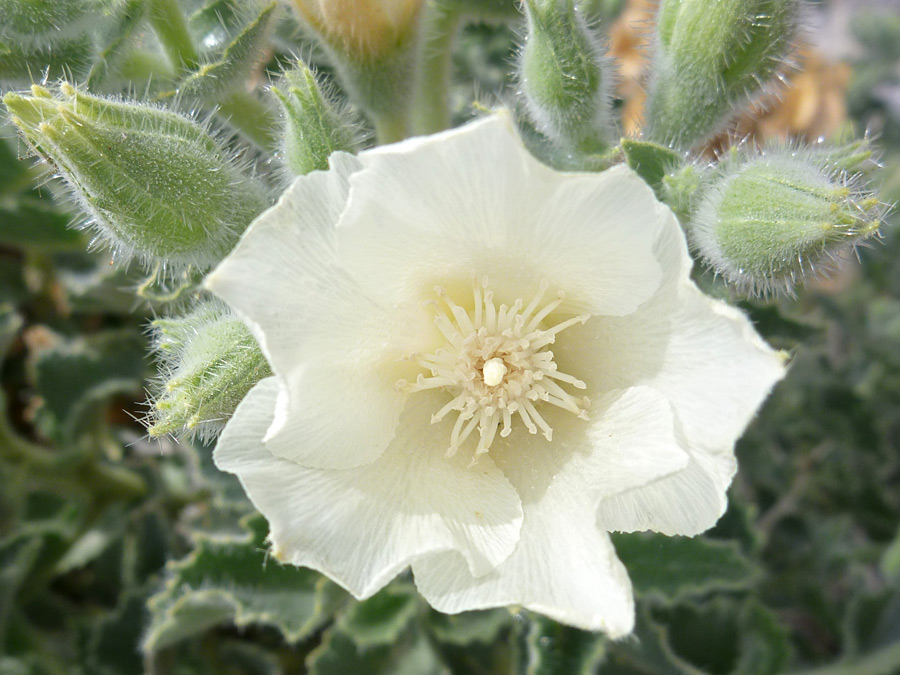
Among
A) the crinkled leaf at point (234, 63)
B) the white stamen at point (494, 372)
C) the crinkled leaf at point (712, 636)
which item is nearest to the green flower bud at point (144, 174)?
the crinkled leaf at point (234, 63)

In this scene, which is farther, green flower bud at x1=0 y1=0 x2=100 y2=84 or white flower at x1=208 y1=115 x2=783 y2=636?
green flower bud at x1=0 y1=0 x2=100 y2=84

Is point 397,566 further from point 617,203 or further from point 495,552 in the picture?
point 617,203

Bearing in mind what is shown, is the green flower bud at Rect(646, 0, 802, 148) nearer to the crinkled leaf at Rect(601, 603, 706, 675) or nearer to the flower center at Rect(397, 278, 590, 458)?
the flower center at Rect(397, 278, 590, 458)

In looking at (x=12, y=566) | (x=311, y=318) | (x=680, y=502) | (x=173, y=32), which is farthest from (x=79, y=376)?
(x=680, y=502)

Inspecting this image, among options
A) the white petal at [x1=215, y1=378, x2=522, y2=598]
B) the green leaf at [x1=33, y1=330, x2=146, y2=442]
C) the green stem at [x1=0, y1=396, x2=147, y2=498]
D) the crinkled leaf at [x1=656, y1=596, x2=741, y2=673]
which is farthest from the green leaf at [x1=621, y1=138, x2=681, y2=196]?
the green stem at [x1=0, y1=396, x2=147, y2=498]

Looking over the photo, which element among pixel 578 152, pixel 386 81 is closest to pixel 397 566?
pixel 578 152

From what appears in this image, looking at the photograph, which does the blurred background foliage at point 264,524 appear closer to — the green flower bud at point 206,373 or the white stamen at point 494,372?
the green flower bud at point 206,373
